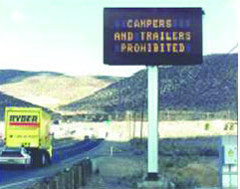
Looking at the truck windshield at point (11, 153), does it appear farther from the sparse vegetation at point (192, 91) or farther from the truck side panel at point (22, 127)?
the sparse vegetation at point (192, 91)

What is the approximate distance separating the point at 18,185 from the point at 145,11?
27.4 ft

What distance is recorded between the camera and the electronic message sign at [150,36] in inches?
939

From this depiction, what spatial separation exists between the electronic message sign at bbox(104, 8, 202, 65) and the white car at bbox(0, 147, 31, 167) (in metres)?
13.7

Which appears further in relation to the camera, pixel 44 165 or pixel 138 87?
pixel 138 87

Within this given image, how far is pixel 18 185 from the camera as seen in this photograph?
25.2m

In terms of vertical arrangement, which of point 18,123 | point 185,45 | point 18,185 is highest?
point 185,45

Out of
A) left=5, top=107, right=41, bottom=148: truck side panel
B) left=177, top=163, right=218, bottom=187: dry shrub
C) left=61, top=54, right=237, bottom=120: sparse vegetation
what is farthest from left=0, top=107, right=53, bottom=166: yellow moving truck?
left=61, top=54, right=237, bottom=120: sparse vegetation

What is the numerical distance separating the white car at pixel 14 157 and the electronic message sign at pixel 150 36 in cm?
1372

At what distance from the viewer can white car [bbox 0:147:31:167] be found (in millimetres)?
35688

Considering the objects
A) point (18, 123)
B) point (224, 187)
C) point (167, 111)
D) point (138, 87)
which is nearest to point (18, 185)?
point (224, 187)

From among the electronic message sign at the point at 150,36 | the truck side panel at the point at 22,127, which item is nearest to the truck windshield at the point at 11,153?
the truck side panel at the point at 22,127

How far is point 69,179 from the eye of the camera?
20.2 m

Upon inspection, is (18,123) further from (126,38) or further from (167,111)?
(167,111)

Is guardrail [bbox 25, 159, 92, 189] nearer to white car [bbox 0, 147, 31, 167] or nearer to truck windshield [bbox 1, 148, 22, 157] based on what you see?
white car [bbox 0, 147, 31, 167]
